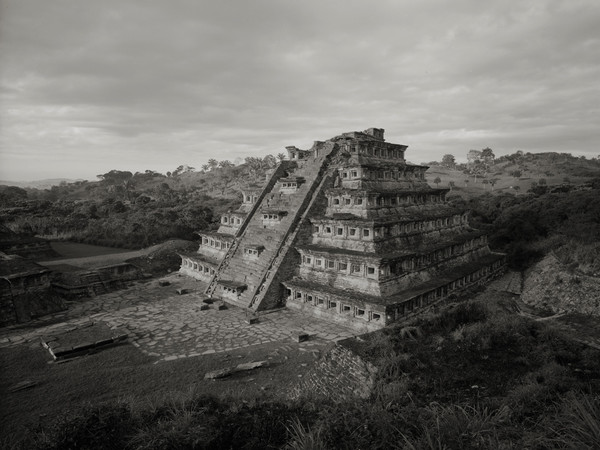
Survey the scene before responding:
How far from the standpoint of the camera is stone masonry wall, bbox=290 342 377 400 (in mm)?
9552

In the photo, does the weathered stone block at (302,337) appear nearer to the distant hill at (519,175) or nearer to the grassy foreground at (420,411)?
the grassy foreground at (420,411)

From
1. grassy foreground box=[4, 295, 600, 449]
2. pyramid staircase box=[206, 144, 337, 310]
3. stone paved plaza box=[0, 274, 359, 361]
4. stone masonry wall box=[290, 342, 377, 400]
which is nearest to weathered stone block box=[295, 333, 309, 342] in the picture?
stone paved plaza box=[0, 274, 359, 361]

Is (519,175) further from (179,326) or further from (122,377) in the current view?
(122,377)

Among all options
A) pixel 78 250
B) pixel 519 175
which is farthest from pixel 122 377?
pixel 519 175

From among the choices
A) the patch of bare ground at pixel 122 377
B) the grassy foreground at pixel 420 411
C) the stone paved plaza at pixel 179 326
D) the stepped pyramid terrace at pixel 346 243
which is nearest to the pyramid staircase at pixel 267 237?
the stepped pyramid terrace at pixel 346 243

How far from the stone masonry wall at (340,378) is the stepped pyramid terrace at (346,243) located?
21.2ft

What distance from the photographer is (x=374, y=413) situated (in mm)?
6816

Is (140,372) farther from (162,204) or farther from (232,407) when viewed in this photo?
(162,204)

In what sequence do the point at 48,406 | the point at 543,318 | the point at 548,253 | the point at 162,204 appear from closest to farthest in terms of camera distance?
1. the point at 48,406
2. the point at 543,318
3. the point at 548,253
4. the point at 162,204

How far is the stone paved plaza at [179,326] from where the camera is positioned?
16600mm

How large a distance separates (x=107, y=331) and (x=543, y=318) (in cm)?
2386

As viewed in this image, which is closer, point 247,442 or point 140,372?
point 247,442

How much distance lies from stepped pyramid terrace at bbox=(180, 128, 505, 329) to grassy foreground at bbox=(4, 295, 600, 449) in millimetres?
6393

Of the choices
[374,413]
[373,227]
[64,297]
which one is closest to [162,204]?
[64,297]
